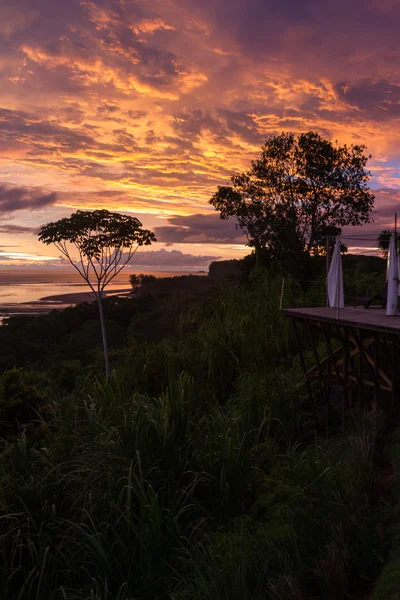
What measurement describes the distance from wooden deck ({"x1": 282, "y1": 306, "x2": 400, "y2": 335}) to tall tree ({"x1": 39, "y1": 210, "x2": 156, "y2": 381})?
1690cm

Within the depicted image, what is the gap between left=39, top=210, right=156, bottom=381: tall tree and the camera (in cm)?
2452

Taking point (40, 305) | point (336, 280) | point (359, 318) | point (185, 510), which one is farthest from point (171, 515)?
point (40, 305)

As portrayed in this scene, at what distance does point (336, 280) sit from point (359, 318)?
1453 millimetres

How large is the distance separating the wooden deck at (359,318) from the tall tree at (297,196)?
881 centimetres

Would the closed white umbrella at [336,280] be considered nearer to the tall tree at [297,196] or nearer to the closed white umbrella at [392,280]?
the closed white umbrella at [392,280]

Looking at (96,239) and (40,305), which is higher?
(96,239)

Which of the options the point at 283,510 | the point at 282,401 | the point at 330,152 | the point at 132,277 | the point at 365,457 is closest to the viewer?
the point at 283,510

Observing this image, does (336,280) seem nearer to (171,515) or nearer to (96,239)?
(171,515)

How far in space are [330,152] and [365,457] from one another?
48.6 ft

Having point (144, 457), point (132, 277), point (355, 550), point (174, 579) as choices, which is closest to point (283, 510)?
point (355, 550)

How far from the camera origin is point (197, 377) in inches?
464

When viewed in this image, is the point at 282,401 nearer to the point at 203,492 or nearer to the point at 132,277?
the point at 203,492

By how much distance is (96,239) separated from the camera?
25203 mm

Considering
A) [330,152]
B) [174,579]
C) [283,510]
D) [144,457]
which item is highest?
[330,152]
